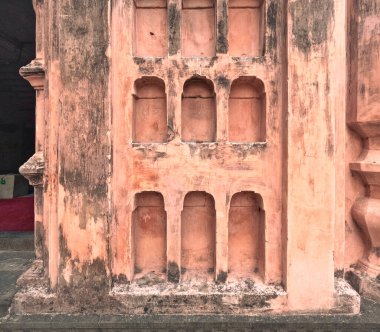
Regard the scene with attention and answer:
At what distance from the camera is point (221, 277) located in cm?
315

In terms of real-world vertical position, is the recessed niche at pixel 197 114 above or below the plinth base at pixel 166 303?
above

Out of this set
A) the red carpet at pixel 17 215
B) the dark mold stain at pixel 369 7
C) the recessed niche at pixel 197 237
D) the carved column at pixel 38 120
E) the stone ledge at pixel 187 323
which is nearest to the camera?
the stone ledge at pixel 187 323

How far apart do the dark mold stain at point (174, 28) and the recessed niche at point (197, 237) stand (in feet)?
5.47

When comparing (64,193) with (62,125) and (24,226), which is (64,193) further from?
(24,226)

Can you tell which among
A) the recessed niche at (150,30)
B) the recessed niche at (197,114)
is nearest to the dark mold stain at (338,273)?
the recessed niche at (197,114)

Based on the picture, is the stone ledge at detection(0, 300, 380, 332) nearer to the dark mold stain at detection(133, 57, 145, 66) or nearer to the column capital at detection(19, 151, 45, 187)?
the column capital at detection(19, 151, 45, 187)

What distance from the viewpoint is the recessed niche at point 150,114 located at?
3.28m

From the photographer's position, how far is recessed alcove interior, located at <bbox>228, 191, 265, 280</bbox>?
3326 mm

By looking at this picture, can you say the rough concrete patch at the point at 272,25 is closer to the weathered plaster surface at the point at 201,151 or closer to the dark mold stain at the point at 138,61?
the weathered plaster surface at the point at 201,151

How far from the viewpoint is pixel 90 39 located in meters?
2.96

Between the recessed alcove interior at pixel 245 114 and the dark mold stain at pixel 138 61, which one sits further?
the recessed alcove interior at pixel 245 114

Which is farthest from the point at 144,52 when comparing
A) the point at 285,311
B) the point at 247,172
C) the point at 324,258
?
the point at 285,311

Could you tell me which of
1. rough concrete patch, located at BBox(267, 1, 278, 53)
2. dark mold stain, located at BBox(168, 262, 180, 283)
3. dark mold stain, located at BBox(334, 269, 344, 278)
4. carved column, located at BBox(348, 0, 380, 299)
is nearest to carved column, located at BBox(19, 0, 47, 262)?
dark mold stain, located at BBox(168, 262, 180, 283)

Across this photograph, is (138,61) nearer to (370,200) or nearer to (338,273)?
(370,200)
